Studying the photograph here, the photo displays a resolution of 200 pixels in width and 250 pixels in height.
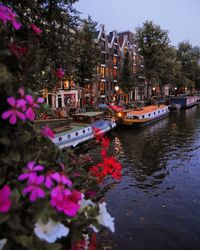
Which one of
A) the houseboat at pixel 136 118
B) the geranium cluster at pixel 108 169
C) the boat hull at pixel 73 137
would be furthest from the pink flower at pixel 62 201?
the houseboat at pixel 136 118

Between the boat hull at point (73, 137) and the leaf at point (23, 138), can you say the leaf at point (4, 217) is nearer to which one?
the leaf at point (23, 138)

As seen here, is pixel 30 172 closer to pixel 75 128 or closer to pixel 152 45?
pixel 75 128

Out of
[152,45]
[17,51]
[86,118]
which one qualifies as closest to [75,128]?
[86,118]

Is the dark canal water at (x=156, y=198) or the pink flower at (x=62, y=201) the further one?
the dark canal water at (x=156, y=198)

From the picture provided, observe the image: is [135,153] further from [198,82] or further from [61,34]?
[198,82]

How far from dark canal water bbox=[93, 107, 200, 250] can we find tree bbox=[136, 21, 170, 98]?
99.8 feet

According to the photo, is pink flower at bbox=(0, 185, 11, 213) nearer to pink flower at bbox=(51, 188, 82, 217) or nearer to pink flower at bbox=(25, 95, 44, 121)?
pink flower at bbox=(51, 188, 82, 217)

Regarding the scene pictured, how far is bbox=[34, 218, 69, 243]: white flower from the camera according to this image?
160cm

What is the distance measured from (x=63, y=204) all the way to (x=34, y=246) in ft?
1.03

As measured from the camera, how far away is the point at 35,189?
1.61 metres

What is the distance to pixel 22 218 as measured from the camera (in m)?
1.72

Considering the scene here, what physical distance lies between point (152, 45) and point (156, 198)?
144 feet

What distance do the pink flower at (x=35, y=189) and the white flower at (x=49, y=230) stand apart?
188 mm

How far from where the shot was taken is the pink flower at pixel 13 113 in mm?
1655
